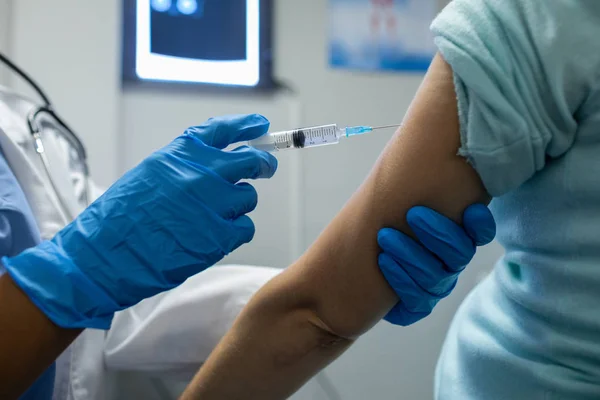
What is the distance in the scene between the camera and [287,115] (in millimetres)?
1627

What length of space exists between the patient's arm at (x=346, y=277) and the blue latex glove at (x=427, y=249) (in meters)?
0.01

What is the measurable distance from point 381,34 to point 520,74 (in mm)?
1237

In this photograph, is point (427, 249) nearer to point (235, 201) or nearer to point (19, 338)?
point (235, 201)

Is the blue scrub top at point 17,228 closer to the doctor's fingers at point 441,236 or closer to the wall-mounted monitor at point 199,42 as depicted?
the doctor's fingers at point 441,236

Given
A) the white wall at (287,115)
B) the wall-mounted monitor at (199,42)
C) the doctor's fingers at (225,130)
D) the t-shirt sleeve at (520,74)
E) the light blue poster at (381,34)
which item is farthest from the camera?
the light blue poster at (381,34)

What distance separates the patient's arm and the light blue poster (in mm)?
1121

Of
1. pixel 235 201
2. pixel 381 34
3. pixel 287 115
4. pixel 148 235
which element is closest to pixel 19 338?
pixel 148 235

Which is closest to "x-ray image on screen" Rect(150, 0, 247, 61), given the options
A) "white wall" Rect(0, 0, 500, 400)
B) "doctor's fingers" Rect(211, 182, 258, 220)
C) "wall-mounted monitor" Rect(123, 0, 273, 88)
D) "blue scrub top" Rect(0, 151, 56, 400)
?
"wall-mounted monitor" Rect(123, 0, 273, 88)

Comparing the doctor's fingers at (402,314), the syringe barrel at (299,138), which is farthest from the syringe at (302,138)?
the doctor's fingers at (402,314)

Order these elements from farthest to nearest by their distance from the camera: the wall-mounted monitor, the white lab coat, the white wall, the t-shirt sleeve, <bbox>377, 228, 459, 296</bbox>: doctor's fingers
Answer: the wall-mounted monitor → the white wall → the white lab coat → <bbox>377, 228, 459, 296</bbox>: doctor's fingers → the t-shirt sleeve

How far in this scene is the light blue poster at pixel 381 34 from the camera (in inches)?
65.6

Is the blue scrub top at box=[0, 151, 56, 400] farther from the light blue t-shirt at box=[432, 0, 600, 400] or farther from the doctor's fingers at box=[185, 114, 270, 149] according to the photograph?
the light blue t-shirt at box=[432, 0, 600, 400]

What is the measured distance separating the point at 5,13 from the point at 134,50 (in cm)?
36

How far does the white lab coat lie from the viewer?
3.11 feet
